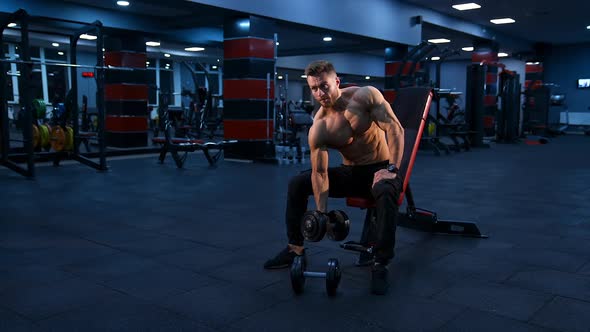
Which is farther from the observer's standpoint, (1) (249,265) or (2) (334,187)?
(1) (249,265)

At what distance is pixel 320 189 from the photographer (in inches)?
77.8

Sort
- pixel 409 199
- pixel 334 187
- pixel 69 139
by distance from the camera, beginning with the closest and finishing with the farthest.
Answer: pixel 334 187
pixel 409 199
pixel 69 139

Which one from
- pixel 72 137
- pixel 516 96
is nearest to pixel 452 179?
pixel 72 137

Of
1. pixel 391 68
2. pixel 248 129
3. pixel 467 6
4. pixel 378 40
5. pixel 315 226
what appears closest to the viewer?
pixel 315 226

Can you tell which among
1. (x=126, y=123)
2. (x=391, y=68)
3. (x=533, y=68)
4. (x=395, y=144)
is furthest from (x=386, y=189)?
(x=533, y=68)

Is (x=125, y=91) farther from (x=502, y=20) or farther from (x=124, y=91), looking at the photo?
(x=502, y=20)

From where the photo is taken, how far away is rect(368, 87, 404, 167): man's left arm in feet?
6.54

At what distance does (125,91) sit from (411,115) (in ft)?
20.9


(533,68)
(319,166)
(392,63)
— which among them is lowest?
(319,166)

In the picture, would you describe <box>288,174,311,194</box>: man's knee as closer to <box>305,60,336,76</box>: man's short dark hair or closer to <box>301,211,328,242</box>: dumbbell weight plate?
<box>301,211,328,242</box>: dumbbell weight plate

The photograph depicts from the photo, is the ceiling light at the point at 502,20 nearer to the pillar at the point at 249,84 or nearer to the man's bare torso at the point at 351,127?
the pillar at the point at 249,84

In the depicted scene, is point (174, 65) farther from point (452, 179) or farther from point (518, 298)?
point (518, 298)

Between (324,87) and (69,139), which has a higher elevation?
(324,87)

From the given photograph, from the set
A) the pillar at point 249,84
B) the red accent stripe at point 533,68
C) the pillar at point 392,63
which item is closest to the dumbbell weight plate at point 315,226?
the pillar at point 249,84
